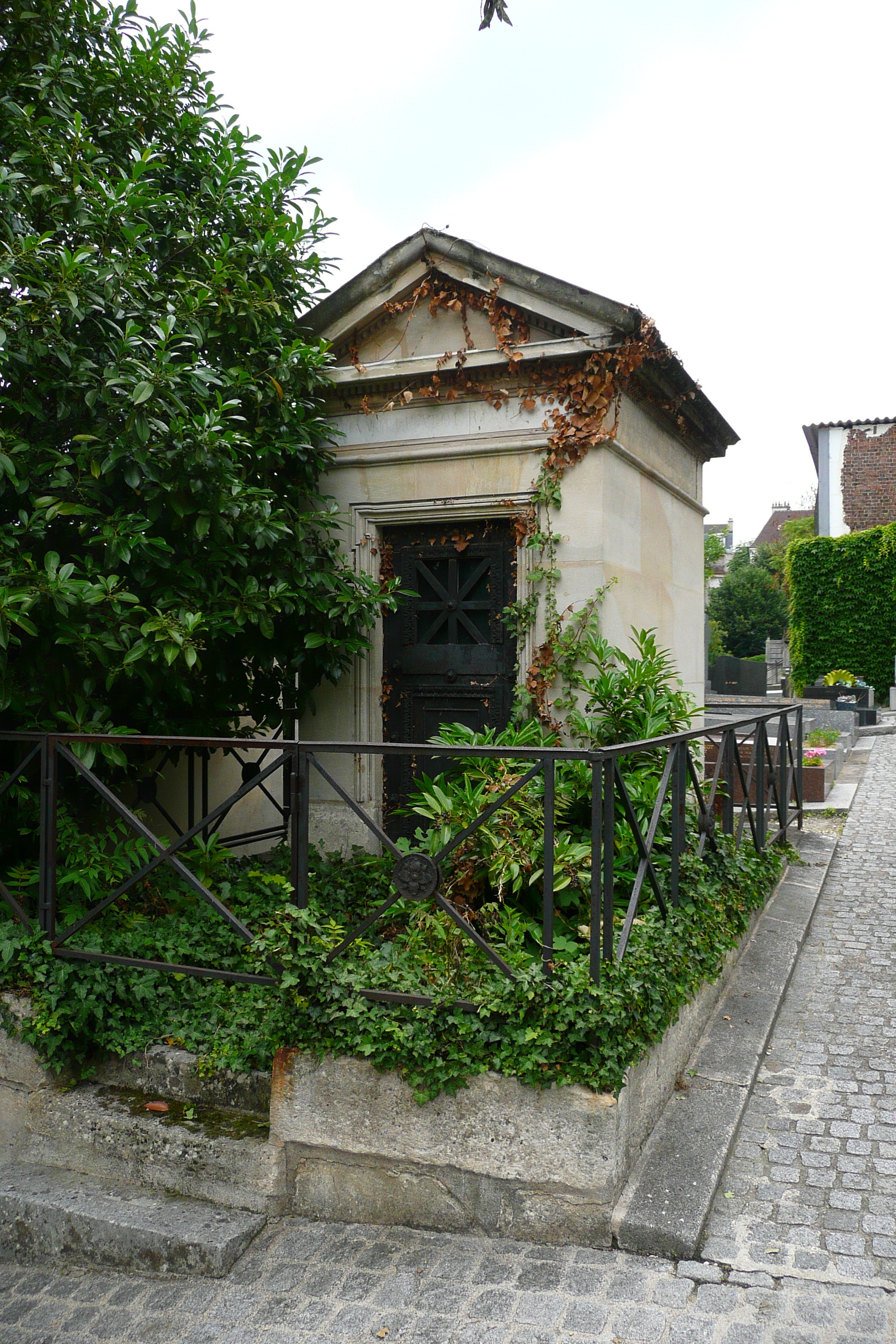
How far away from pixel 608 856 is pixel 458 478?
318 centimetres

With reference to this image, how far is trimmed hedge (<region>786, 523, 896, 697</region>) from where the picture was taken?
86.8ft

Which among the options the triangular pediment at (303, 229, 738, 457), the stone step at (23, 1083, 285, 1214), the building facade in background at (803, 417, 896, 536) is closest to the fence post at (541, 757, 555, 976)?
the stone step at (23, 1083, 285, 1214)

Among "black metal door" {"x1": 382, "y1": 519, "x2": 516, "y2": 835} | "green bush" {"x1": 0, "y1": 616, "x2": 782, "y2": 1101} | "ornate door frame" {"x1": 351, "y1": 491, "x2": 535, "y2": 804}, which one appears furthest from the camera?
"ornate door frame" {"x1": 351, "y1": 491, "x2": 535, "y2": 804}

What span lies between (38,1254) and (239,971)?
1209 mm

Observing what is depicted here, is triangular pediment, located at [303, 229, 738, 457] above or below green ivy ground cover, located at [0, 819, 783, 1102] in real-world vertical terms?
above

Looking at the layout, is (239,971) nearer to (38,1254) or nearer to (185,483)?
(38,1254)

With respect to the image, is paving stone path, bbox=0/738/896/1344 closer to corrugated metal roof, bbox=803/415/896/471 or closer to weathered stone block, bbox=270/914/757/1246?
weathered stone block, bbox=270/914/757/1246

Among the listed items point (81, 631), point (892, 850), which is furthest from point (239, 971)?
point (892, 850)

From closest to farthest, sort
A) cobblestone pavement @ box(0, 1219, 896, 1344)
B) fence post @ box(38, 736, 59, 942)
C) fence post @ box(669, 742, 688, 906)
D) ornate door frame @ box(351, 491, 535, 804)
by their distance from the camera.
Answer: cobblestone pavement @ box(0, 1219, 896, 1344)
fence post @ box(38, 736, 59, 942)
fence post @ box(669, 742, 688, 906)
ornate door frame @ box(351, 491, 535, 804)

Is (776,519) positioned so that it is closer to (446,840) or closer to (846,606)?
(846,606)

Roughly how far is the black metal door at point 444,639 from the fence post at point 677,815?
1.71m

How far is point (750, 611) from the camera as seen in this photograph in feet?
159

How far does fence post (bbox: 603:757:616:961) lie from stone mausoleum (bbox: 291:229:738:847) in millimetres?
2389

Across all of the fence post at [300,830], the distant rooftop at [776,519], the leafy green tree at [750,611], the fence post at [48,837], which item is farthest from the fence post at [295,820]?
the distant rooftop at [776,519]
